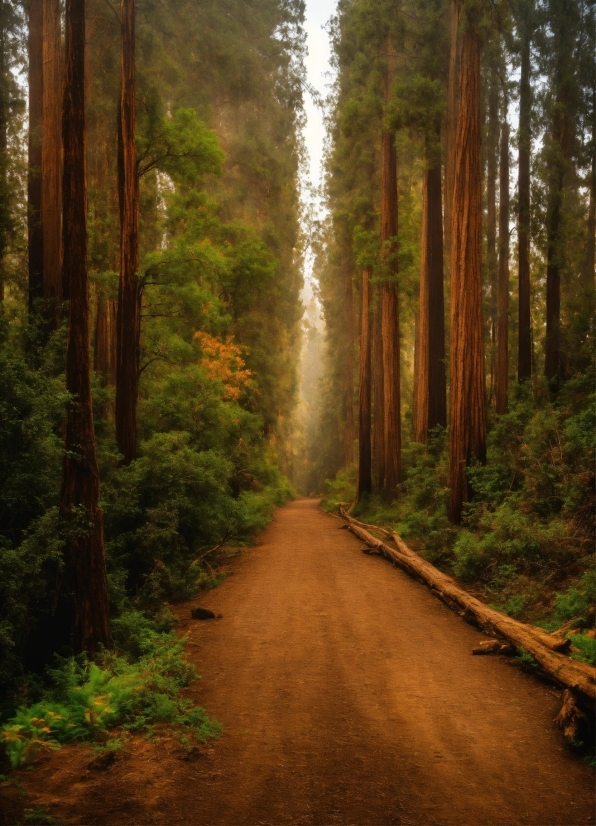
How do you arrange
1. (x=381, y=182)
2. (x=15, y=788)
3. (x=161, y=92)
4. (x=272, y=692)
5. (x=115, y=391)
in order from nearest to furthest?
(x=15, y=788)
(x=272, y=692)
(x=115, y=391)
(x=161, y=92)
(x=381, y=182)

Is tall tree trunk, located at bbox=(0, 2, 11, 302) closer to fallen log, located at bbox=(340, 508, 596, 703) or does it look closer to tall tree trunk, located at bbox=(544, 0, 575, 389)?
fallen log, located at bbox=(340, 508, 596, 703)

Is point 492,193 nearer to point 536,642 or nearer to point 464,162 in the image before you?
point 464,162

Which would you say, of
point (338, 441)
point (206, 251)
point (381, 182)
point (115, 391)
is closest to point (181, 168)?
point (206, 251)

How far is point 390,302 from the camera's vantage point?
2283 cm

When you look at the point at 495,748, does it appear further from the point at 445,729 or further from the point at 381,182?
the point at 381,182

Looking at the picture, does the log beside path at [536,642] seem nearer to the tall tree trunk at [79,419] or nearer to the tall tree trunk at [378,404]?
the tall tree trunk at [79,419]

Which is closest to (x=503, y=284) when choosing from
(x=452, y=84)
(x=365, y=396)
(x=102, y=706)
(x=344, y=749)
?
(x=365, y=396)

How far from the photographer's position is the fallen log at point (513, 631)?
19.2 feet

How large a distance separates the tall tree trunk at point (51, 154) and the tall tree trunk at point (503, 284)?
17.2 metres

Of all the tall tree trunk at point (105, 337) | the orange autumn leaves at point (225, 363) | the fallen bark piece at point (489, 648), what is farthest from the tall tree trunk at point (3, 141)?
the fallen bark piece at point (489, 648)

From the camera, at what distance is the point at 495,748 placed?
5.27m

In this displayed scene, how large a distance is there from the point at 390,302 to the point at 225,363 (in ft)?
20.4

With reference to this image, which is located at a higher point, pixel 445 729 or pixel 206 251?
pixel 206 251

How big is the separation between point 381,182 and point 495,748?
2097 cm
